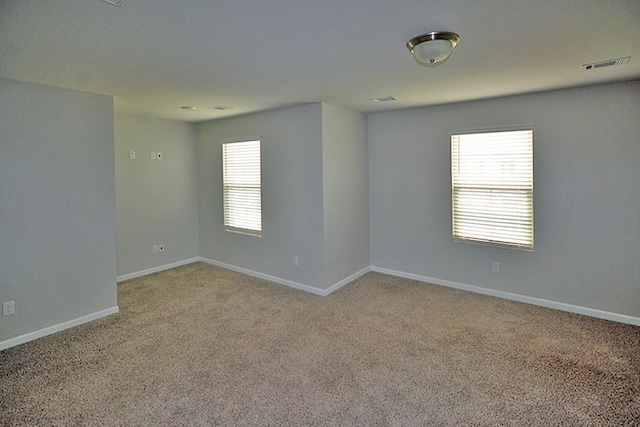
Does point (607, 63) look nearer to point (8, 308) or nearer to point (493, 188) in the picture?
point (493, 188)

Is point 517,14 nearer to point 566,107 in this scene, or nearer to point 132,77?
point 566,107

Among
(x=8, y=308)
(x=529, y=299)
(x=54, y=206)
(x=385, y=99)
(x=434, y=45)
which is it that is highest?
Result: (x=385, y=99)

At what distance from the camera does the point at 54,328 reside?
10.8 ft

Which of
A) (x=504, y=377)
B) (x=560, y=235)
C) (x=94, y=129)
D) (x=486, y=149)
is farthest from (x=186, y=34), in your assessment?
(x=560, y=235)

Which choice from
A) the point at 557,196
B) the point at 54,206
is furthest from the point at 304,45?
the point at 557,196

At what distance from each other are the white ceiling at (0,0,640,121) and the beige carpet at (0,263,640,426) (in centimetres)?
239

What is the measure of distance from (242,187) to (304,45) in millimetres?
3166

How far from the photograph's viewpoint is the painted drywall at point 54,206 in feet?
9.91

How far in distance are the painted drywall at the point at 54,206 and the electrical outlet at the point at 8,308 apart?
30 millimetres

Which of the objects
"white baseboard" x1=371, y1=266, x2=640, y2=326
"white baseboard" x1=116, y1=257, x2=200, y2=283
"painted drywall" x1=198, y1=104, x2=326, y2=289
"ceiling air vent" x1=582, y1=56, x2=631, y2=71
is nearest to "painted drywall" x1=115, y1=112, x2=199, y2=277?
"white baseboard" x1=116, y1=257, x2=200, y2=283

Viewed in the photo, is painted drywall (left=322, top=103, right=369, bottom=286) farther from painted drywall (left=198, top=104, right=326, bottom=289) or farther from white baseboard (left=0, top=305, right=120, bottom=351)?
white baseboard (left=0, top=305, right=120, bottom=351)

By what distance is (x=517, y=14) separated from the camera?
1853 millimetres

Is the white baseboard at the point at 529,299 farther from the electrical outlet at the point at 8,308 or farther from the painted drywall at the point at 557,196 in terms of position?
the electrical outlet at the point at 8,308

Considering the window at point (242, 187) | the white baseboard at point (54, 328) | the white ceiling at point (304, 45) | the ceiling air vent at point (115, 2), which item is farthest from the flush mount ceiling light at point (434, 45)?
the white baseboard at point (54, 328)
